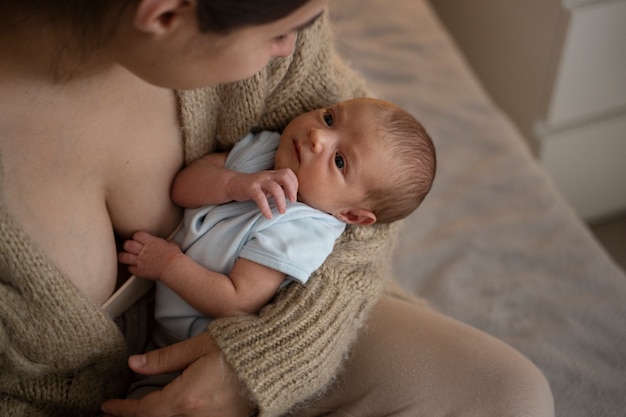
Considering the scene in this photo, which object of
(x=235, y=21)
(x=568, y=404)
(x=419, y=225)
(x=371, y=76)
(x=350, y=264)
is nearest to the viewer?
(x=235, y=21)

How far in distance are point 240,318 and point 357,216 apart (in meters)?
0.20

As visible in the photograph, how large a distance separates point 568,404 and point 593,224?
3.12 feet

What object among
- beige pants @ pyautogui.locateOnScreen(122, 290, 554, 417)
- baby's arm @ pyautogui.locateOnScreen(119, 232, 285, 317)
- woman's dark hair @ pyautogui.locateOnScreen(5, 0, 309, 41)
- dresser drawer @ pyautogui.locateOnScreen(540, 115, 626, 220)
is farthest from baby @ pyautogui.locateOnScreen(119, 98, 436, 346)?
dresser drawer @ pyautogui.locateOnScreen(540, 115, 626, 220)

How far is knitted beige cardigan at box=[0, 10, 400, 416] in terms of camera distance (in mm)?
741

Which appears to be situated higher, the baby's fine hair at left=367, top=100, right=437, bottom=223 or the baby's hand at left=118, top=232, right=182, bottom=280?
the baby's hand at left=118, top=232, right=182, bottom=280

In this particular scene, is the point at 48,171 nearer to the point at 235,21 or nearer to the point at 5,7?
the point at 5,7

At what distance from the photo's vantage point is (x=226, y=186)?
0.86 meters

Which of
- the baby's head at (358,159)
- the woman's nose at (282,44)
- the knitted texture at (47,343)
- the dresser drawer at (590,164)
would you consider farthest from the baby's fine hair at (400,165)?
the dresser drawer at (590,164)

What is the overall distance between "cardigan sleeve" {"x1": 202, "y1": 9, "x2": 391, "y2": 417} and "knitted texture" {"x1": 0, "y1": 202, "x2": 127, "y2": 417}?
0.45 feet

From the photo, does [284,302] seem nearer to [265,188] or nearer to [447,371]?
[265,188]

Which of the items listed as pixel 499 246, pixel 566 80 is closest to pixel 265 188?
pixel 499 246

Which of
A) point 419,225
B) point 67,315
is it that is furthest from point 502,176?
point 67,315

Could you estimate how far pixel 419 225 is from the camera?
1.37 metres

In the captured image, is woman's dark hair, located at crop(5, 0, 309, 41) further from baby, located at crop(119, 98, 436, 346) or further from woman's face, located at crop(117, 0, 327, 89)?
baby, located at crop(119, 98, 436, 346)
